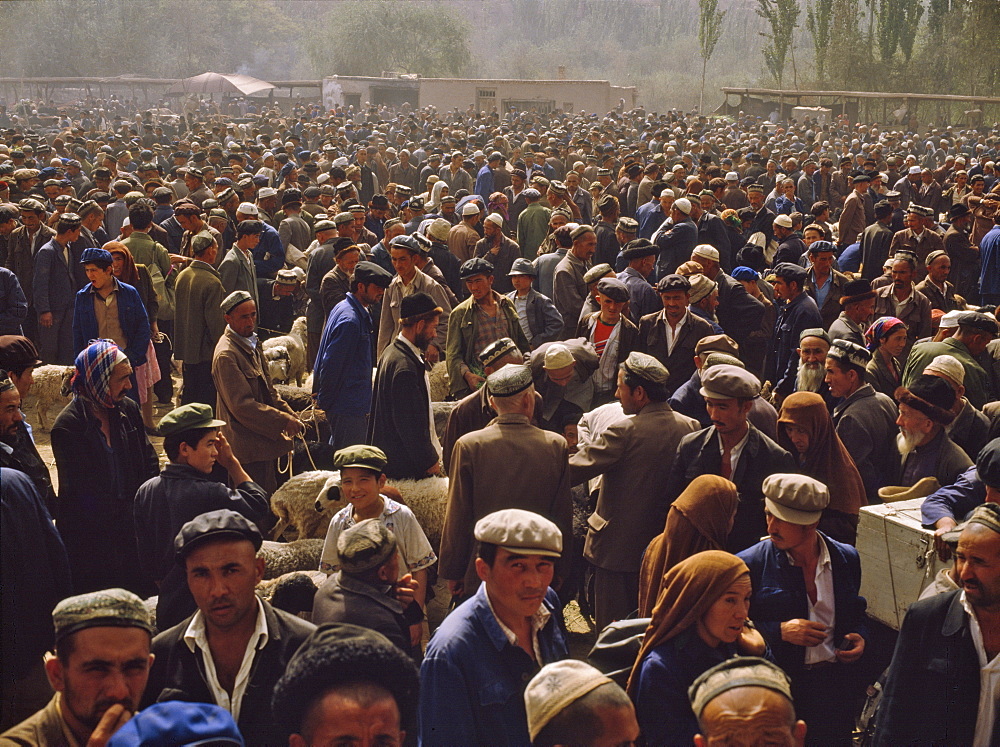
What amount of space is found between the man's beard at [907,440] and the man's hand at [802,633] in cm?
164

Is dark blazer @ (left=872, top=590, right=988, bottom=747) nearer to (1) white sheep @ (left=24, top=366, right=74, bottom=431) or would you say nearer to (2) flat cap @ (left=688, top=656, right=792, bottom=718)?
(2) flat cap @ (left=688, top=656, right=792, bottom=718)

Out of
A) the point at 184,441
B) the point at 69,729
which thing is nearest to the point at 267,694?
the point at 69,729

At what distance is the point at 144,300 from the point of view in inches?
316

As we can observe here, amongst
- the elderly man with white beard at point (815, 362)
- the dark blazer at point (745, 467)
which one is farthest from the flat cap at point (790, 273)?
the dark blazer at point (745, 467)

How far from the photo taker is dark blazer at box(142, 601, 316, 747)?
2.77 m

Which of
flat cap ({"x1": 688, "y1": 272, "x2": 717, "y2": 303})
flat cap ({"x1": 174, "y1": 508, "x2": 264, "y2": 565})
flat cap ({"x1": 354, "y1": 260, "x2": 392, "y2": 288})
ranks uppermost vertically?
flat cap ({"x1": 354, "y1": 260, "x2": 392, "y2": 288})

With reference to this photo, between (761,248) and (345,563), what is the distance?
24.9 feet

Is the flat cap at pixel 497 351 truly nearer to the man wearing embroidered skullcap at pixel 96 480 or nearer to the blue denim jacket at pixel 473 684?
the man wearing embroidered skullcap at pixel 96 480

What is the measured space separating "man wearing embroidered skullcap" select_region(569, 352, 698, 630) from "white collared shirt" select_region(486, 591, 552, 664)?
4.42ft

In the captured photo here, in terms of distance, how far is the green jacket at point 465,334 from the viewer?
650 cm

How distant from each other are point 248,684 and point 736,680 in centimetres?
143

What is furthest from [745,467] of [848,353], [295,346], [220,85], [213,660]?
[220,85]

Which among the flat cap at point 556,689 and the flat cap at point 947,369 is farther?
the flat cap at point 947,369

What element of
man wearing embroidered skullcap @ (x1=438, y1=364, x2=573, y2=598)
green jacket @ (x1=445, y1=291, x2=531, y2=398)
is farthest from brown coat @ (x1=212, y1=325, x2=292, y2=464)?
man wearing embroidered skullcap @ (x1=438, y1=364, x2=573, y2=598)
